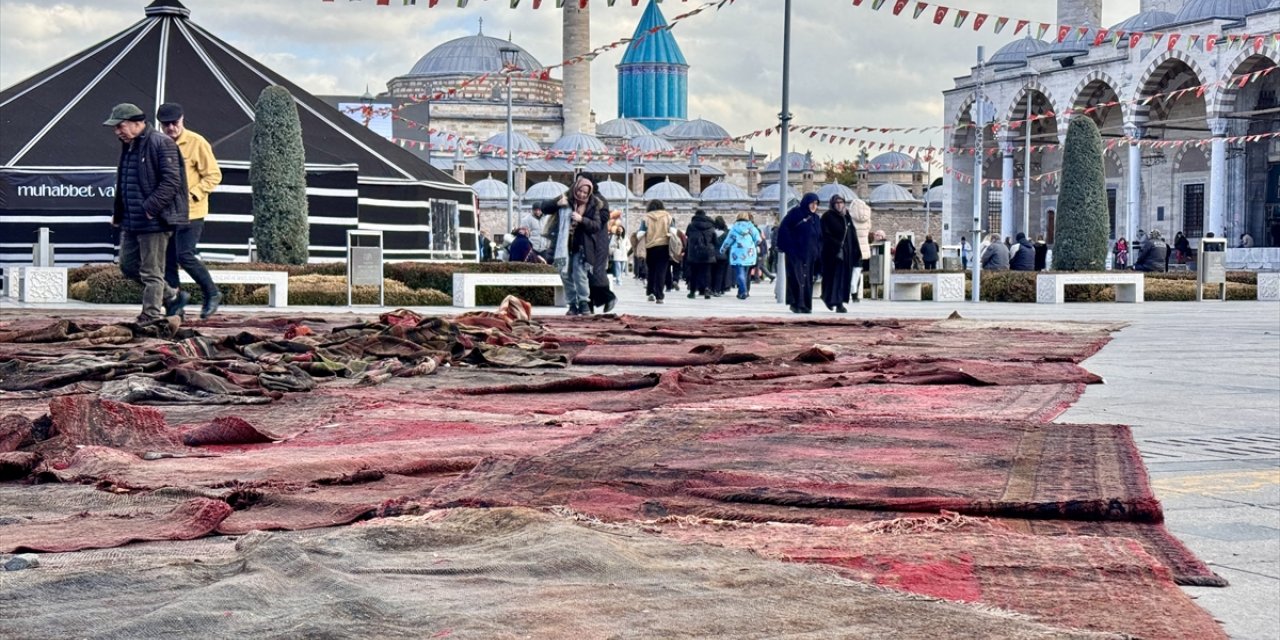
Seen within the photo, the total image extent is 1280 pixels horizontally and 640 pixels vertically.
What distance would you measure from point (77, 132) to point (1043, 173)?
32.7m

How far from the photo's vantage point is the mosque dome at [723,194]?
6412 cm

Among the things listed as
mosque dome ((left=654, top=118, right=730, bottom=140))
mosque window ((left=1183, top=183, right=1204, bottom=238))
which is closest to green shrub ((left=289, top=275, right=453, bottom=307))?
mosque window ((left=1183, top=183, right=1204, bottom=238))

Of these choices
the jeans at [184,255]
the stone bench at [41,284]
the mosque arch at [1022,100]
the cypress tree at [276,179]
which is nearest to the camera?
the jeans at [184,255]

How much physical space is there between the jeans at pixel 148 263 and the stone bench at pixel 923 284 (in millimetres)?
12367

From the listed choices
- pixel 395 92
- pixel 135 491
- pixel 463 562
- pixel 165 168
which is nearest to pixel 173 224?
pixel 165 168

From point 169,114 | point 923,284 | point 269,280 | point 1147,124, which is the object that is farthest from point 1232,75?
point 169,114

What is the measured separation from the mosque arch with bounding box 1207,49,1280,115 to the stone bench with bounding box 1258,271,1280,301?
16872mm

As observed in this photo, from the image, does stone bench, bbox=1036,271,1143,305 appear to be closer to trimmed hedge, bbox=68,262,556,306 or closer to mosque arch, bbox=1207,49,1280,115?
trimmed hedge, bbox=68,262,556,306

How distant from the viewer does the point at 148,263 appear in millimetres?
9812

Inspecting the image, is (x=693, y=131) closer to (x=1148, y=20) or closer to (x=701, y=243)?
(x=1148, y=20)

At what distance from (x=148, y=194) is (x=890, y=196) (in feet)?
198

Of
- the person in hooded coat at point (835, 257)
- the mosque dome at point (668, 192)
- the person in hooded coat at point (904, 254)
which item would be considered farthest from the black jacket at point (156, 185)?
the mosque dome at point (668, 192)

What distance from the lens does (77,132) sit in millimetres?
23359

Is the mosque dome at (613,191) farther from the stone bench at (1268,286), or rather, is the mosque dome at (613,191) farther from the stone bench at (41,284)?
the stone bench at (41,284)
